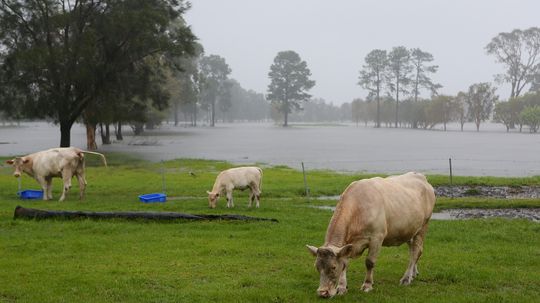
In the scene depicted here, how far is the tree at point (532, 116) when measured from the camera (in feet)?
359

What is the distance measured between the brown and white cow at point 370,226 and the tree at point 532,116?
113m

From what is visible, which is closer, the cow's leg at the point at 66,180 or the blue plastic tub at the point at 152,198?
the blue plastic tub at the point at 152,198

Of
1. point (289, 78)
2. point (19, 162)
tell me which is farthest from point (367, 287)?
point (289, 78)

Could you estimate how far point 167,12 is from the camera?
42.4 meters

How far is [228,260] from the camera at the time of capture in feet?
34.2

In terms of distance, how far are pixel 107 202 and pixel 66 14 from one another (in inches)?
986

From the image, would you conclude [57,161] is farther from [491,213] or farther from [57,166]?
[491,213]

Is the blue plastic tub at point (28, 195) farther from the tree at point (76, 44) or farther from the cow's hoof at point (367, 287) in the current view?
the tree at point (76, 44)

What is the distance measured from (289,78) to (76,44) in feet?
459

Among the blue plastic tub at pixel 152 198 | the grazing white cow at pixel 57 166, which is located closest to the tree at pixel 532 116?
the blue plastic tub at pixel 152 198

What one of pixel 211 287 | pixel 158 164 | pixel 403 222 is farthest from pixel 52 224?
pixel 158 164

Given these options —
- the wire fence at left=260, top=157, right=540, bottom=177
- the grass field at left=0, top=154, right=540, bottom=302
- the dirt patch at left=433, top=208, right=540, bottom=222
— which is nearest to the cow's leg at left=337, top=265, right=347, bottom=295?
the grass field at left=0, top=154, right=540, bottom=302

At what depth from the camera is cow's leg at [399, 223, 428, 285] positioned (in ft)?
29.5

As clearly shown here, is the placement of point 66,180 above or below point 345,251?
below
